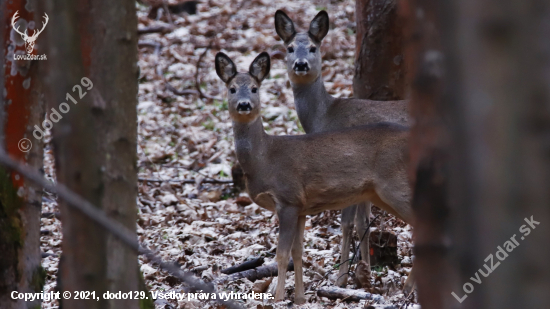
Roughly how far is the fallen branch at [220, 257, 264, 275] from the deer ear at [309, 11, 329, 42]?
276 centimetres

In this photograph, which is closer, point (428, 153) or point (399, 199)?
point (428, 153)

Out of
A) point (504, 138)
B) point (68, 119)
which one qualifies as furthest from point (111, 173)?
point (504, 138)

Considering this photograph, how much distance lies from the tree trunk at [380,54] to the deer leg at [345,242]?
159cm

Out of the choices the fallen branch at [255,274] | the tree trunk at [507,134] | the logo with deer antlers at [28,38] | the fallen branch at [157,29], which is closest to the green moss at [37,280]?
the logo with deer antlers at [28,38]

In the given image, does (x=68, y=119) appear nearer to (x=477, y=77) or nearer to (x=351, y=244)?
(x=477, y=77)

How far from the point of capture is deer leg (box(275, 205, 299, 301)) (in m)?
5.18

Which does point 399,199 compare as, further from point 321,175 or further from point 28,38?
point 28,38

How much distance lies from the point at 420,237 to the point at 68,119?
132 centimetres

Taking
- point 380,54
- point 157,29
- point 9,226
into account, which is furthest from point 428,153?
point 157,29

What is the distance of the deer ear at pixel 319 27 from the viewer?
7.20 m

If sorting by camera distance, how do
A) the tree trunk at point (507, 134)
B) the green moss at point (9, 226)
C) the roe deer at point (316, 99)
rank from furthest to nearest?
1. the roe deer at point (316, 99)
2. the green moss at point (9, 226)
3. the tree trunk at point (507, 134)

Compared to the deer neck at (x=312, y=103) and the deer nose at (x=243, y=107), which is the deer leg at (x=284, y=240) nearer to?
the deer nose at (x=243, y=107)

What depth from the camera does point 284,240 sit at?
525 cm

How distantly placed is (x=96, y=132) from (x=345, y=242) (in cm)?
403
